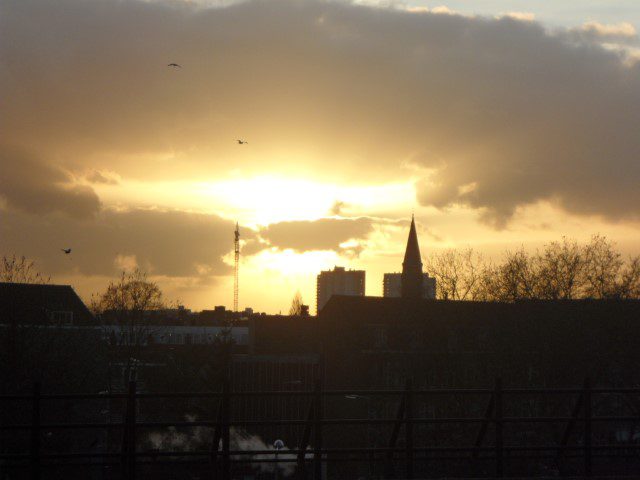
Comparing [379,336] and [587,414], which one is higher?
[379,336]

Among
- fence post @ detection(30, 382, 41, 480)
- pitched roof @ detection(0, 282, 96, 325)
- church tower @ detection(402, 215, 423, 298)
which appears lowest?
fence post @ detection(30, 382, 41, 480)

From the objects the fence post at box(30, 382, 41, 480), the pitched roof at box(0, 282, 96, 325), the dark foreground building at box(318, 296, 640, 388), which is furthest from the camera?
the pitched roof at box(0, 282, 96, 325)

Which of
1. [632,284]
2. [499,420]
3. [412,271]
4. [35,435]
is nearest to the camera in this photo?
[35,435]

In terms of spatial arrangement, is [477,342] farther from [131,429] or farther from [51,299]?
[131,429]

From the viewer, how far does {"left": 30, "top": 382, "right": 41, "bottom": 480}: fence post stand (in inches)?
542

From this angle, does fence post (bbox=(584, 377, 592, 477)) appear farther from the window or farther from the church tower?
the church tower

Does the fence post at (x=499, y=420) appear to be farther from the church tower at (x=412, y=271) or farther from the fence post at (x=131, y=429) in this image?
the church tower at (x=412, y=271)

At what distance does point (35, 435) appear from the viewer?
46.3 feet

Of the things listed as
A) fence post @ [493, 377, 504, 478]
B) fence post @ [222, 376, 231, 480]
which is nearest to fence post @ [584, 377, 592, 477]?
fence post @ [493, 377, 504, 478]

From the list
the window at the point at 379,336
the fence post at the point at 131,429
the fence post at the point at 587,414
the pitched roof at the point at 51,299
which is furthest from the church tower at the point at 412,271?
the fence post at the point at 131,429

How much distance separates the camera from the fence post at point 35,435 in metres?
13.8


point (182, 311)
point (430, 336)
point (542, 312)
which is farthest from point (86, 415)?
point (182, 311)

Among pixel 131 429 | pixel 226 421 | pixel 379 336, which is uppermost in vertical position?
pixel 379 336

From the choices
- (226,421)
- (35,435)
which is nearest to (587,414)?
(226,421)
